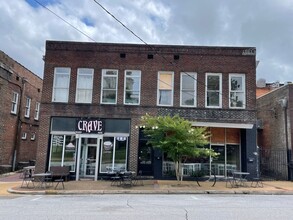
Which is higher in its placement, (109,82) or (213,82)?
(213,82)

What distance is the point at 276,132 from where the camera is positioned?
2195 centimetres

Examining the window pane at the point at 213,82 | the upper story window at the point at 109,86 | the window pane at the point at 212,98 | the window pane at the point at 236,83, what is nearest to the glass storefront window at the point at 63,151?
the upper story window at the point at 109,86

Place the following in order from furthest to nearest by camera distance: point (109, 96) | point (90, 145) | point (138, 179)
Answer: point (109, 96)
point (90, 145)
point (138, 179)

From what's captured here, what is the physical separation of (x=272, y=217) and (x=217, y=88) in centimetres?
1237

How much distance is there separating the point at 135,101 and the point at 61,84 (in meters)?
5.05

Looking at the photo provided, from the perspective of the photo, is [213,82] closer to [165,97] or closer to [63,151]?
[165,97]

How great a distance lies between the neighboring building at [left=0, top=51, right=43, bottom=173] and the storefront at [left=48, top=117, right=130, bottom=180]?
5.50m

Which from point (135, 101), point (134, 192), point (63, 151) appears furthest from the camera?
point (135, 101)

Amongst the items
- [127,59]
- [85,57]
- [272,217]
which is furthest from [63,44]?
[272,217]

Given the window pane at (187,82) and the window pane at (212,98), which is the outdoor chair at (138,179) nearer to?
the window pane at (187,82)

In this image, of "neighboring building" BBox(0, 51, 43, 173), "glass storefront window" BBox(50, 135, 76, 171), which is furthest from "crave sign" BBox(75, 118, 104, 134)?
"neighboring building" BBox(0, 51, 43, 173)

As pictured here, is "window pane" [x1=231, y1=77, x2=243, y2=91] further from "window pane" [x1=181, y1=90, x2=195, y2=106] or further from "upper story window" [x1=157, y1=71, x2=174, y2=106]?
"upper story window" [x1=157, y1=71, x2=174, y2=106]

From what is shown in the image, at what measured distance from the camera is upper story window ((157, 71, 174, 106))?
19.6 m

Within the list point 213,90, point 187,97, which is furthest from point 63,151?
point 213,90
